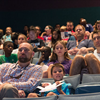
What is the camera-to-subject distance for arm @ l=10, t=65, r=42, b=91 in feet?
6.11

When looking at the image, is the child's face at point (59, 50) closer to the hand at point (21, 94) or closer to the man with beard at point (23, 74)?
the man with beard at point (23, 74)

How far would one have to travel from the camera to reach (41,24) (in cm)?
745

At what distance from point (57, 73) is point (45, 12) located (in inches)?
226

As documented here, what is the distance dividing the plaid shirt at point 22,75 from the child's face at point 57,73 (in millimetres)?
148

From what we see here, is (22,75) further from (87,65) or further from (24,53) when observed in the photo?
(87,65)

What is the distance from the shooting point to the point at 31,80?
6.25ft

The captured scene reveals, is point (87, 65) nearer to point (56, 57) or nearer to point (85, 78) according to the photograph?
point (85, 78)

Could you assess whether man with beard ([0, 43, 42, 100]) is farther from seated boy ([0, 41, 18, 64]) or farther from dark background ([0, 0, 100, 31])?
dark background ([0, 0, 100, 31])

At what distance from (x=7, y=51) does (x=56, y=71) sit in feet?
4.36

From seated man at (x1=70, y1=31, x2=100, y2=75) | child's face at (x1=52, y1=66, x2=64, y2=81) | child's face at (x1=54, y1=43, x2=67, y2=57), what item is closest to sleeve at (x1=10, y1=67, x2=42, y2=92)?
child's face at (x1=52, y1=66, x2=64, y2=81)

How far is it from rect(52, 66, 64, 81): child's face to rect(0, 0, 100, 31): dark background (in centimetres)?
539

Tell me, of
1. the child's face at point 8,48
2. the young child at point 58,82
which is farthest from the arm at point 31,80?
the child's face at point 8,48

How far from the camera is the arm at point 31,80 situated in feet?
6.11

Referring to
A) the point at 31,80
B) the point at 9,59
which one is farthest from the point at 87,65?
the point at 9,59
